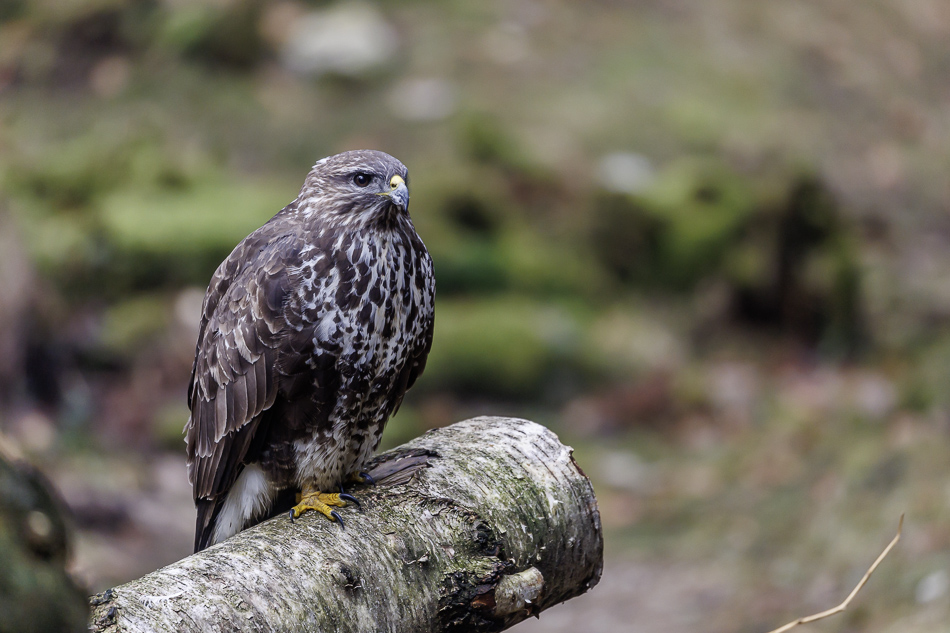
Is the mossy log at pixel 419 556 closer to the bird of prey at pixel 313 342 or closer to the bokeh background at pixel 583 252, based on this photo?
the bird of prey at pixel 313 342

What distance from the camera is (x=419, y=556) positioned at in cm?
296

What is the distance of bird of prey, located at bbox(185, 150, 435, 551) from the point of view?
10.5 feet

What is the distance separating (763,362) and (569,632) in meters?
3.46

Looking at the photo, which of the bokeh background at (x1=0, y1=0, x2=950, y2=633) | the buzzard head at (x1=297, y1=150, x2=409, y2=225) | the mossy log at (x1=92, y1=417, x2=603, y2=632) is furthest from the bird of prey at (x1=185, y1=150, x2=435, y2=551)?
the bokeh background at (x1=0, y1=0, x2=950, y2=633)

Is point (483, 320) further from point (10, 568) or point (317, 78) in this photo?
point (10, 568)

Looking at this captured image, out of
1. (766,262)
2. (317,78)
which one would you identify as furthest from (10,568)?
(317,78)

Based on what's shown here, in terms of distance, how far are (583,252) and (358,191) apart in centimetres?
530

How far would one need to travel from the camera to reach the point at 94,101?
30.7 ft

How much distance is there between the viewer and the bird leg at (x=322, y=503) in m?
3.13

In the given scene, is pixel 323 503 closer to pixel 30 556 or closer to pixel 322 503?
pixel 322 503

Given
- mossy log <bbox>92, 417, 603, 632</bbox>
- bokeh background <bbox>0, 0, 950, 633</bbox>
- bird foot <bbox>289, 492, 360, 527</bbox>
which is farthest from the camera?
bokeh background <bbox>0, 0, 950, 633</bbox>

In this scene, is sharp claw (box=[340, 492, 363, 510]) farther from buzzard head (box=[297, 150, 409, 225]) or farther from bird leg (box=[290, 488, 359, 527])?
buzzard head (box=[297, 150, 409, 225])

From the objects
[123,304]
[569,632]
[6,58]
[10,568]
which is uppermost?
[6,58]

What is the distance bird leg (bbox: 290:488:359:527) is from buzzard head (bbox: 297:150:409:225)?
925mm
